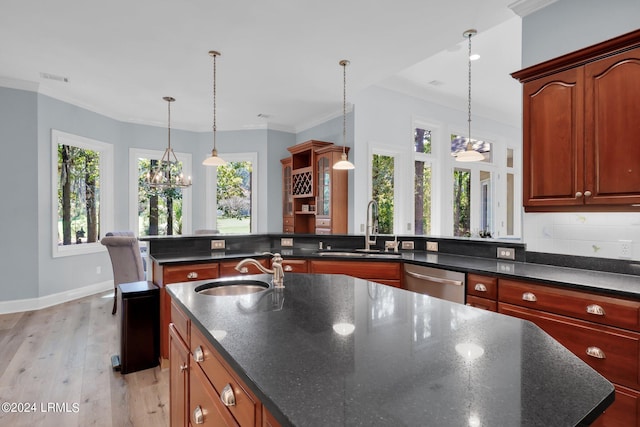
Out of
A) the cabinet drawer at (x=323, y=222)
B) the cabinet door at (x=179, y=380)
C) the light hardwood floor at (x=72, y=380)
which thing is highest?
the cabinet drawer at (x=323, y=222)

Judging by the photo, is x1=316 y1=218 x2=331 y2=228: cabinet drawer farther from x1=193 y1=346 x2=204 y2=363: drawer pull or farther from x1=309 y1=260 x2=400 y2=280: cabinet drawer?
x1=193 y1=346 x2=204 y2=363: drawer pull

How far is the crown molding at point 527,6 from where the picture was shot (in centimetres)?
266

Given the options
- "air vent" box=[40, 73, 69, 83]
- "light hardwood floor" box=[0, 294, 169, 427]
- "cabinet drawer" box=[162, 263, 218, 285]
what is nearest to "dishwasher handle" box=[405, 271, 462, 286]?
"cabinet drawer" box=[162, 263, 218, 285]

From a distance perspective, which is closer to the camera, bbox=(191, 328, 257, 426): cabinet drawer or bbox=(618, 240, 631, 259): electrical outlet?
bbox=(191, 328, 257, 426): cabinet drawer

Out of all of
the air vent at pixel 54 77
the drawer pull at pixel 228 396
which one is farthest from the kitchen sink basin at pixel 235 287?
the air vent at pixel 54 77

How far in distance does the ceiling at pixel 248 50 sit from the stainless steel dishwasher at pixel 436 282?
219 centimetres

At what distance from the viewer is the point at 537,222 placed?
2.71 metres

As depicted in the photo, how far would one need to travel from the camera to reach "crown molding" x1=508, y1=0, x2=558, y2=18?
2.66m

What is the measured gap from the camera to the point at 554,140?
2.34 m

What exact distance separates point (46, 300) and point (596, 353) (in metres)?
5.94

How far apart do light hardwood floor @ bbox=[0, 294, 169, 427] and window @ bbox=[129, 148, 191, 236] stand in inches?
101

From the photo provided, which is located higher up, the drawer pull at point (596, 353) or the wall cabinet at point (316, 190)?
the wall cabinet at point (316, 190)

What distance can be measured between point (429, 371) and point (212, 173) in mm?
6401

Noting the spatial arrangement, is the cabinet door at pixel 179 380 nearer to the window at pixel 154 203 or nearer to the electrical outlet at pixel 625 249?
the electrical outlet at pixel 625 249
